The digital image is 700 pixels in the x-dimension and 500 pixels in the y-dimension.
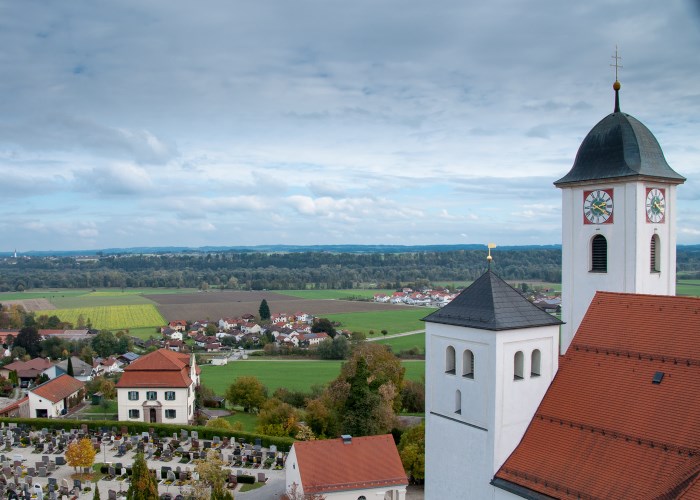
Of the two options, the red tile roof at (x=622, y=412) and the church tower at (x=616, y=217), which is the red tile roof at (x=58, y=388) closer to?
the church tower at (x=616, y=217)

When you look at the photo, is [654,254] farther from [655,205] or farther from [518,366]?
[518,366]

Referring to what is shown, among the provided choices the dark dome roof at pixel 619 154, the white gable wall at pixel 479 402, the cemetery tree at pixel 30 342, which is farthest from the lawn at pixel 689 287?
the cemetery tree at pixel 30 342

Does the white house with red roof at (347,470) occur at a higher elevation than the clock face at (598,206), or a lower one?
lower

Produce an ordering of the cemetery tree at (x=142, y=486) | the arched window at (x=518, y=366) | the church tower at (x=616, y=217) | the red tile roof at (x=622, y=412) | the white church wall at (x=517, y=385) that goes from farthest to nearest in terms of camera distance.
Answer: the cemetery tree at (x=142, y=486) → the church tower at (x=616, y=217) → the arched window at (x=518, y=366) → the white church wall at (x=517, y=385) → the red tile roof at (x=622, y=412)

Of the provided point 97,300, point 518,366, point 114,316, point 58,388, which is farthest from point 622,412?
point 97,300

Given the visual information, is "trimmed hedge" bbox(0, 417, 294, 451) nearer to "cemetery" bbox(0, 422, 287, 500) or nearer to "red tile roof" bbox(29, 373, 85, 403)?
"cemetery" bbox(0, 422, 287, 500)

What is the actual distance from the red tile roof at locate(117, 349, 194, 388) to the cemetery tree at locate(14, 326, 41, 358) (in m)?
35.8

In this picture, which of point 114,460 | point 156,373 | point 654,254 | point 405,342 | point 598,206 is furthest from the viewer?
point 405,342

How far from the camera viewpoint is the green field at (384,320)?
3899 inches

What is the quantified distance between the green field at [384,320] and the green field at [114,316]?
32617mm

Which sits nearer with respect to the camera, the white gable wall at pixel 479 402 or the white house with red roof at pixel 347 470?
the white gable wall at pixel 479 402

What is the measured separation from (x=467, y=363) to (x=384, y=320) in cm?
9159

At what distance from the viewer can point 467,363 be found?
1753 centimetres

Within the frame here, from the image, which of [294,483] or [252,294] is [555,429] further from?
[252,294]
